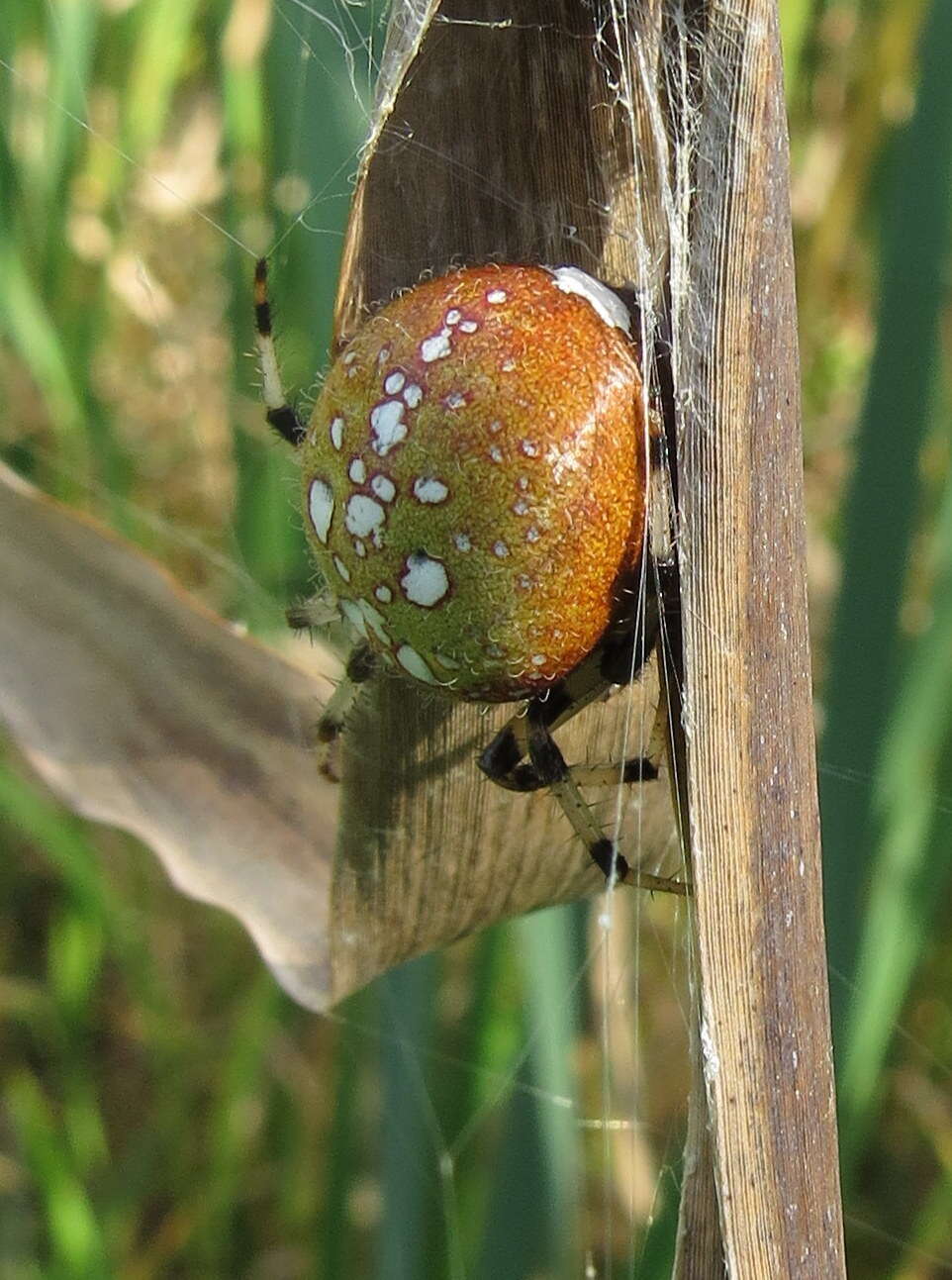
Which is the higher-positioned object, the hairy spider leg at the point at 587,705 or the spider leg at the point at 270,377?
the spider leg at the point at 270,377

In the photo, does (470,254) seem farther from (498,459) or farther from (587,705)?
(587,705)

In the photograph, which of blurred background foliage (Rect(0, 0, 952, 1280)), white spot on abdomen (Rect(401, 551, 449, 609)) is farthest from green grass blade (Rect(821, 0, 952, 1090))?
white spot on abdomen (Rect(401, 551, 449, 609))

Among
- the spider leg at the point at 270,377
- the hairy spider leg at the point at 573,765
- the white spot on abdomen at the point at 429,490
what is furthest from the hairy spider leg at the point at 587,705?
the spider leg at the point at 270,377

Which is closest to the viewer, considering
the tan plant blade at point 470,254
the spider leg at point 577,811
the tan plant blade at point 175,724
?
the tan plant blade at point 470,254

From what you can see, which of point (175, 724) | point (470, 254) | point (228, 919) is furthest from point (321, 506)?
point (228, 919)

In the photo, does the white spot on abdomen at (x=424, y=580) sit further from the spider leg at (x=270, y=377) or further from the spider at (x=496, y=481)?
the spider leg at (x=270, y=377)
